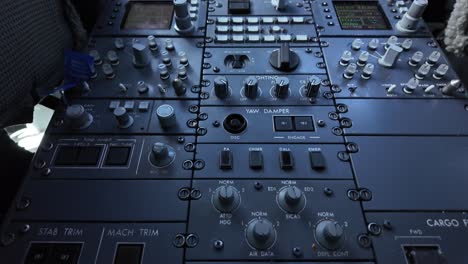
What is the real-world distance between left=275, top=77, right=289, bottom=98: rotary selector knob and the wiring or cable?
0.83 metres

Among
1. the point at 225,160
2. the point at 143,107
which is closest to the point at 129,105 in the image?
the point at 143,107

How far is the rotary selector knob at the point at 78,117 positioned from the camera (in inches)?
49.0

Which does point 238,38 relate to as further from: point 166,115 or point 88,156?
point 88,156

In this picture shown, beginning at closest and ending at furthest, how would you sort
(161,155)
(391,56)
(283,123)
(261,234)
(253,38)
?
(261,234) → (161,155) → (283,123) → (391,56) → (253,38)

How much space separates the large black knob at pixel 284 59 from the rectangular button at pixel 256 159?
45cm

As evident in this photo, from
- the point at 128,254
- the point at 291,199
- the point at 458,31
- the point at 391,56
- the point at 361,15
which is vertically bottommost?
the point at 128,254

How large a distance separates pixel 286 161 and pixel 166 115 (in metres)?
0.47

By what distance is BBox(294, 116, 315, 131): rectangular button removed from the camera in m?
1.27

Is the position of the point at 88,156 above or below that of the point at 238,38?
below

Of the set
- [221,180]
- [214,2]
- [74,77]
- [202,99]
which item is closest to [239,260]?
[221,180]

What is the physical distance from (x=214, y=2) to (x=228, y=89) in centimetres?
65

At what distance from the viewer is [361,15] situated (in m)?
1.73

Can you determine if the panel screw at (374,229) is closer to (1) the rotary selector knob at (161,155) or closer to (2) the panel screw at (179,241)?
(2) the panel screw at (179,241)

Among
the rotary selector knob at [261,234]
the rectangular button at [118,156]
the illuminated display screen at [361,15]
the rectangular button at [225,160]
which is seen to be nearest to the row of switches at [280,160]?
the rectangular button at [225,160]
